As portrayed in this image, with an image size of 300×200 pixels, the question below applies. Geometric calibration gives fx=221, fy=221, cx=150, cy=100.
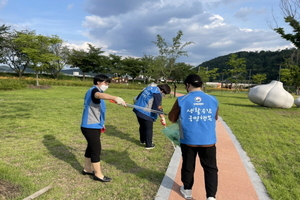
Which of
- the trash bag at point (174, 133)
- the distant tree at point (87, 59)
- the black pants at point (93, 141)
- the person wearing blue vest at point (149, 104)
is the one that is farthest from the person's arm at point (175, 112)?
the distant tree at point (87, 59)

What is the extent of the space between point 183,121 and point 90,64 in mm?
49277

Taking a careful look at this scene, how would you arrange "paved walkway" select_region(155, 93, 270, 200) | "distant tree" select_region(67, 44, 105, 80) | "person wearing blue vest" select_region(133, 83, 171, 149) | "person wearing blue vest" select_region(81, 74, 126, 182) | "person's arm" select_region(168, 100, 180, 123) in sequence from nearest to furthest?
"person's arm" select_region(168, 100, 180, 123) < "paved walkway" select_region(155, 93, 270, 200) < "person wearing blue vest" select_region(81, 74, 126, 182) < "person wearing blue vest" select_region(133, 83, 171, 149) < "distant tree" select_region(67, 44, 105, 80)

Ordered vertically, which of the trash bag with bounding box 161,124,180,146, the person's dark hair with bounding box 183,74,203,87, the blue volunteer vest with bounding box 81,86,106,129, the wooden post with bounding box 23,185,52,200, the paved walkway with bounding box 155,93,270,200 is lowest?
the paved walkway with bounding box 155,93,270,200

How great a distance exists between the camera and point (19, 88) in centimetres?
2248

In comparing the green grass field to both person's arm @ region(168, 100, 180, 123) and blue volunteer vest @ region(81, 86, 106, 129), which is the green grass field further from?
person's arm @ region(168, 100, 180, 123)

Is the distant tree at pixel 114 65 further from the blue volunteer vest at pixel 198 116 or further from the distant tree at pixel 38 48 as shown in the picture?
the blue volunteer vest at pixel 198 116

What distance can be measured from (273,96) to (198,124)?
1286 centimetres

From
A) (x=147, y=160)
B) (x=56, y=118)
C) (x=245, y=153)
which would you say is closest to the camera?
(x=147, y=160)

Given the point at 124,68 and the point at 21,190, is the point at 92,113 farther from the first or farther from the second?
the point at 124,68

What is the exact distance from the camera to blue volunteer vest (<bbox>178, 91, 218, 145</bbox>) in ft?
8.52

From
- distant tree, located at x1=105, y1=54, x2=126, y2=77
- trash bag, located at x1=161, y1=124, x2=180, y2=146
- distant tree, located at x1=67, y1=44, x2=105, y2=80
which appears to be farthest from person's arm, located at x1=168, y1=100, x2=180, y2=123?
distant tree, located at x1=105, y1=54, x2=126, y2=77

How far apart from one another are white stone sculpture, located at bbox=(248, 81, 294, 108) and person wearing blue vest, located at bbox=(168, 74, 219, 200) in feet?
41.6

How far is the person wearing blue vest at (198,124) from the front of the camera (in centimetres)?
261

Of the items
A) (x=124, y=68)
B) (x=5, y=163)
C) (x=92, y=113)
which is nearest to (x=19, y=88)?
(x=5, y=163)
